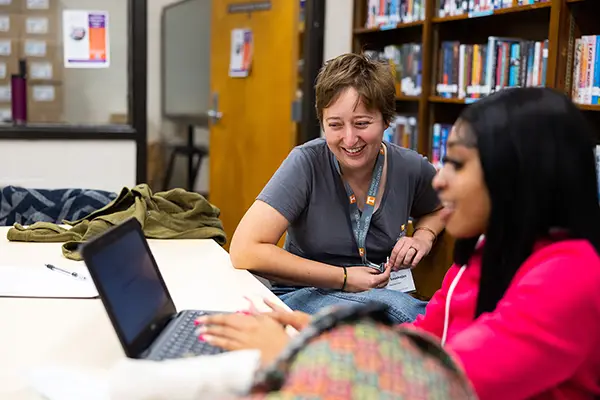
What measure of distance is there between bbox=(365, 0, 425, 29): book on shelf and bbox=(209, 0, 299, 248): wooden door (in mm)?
459

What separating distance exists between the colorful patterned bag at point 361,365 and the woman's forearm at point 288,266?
1041 mm

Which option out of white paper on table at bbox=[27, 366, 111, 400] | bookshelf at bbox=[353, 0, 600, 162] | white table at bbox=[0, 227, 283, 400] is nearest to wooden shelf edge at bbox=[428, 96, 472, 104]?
bookshelf at bbox=[353, 0, 600, 162]

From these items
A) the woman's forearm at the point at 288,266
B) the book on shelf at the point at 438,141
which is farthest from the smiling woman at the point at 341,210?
the book on shelf at the point at 438,141

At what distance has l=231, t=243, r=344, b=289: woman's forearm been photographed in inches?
74.7

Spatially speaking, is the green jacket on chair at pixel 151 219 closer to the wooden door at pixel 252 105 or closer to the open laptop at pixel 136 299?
the open laptop at pixel 136 299

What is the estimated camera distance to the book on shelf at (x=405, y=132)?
4008mm

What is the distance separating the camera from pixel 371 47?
4.54 m

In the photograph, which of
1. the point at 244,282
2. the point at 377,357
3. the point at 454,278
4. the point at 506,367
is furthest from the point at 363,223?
the point at 377,357

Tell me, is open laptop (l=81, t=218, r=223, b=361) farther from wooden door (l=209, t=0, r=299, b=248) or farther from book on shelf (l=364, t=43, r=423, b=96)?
wooden door (l=209, t=0, r=299, b=248)

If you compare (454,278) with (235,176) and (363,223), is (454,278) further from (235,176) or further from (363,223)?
(235,176)

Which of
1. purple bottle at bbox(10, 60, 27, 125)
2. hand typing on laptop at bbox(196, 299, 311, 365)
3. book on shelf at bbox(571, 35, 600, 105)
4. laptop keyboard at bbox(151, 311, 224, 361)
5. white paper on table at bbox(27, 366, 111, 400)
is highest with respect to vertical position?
Answer: book on shelf at bbox(571, 35, 600, 105)

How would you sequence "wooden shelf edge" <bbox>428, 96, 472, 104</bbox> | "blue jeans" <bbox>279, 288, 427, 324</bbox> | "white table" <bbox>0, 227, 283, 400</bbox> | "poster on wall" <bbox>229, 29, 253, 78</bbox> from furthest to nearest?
1. "poster on wall" <bbox>229, 29, 253, 78</bbox>
2. "wooden shelf edge" <bbox>428, 96, 472, 104</bbox>
3. "blue jeans" <bbox>279, 288, 427, 324</bbox>
4. "white table" <bbox>0, 227, 283, 400</bbox>

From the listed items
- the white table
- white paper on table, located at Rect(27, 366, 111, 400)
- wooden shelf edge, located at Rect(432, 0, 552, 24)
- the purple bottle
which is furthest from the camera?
the purple bottle

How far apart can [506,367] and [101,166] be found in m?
3.39
